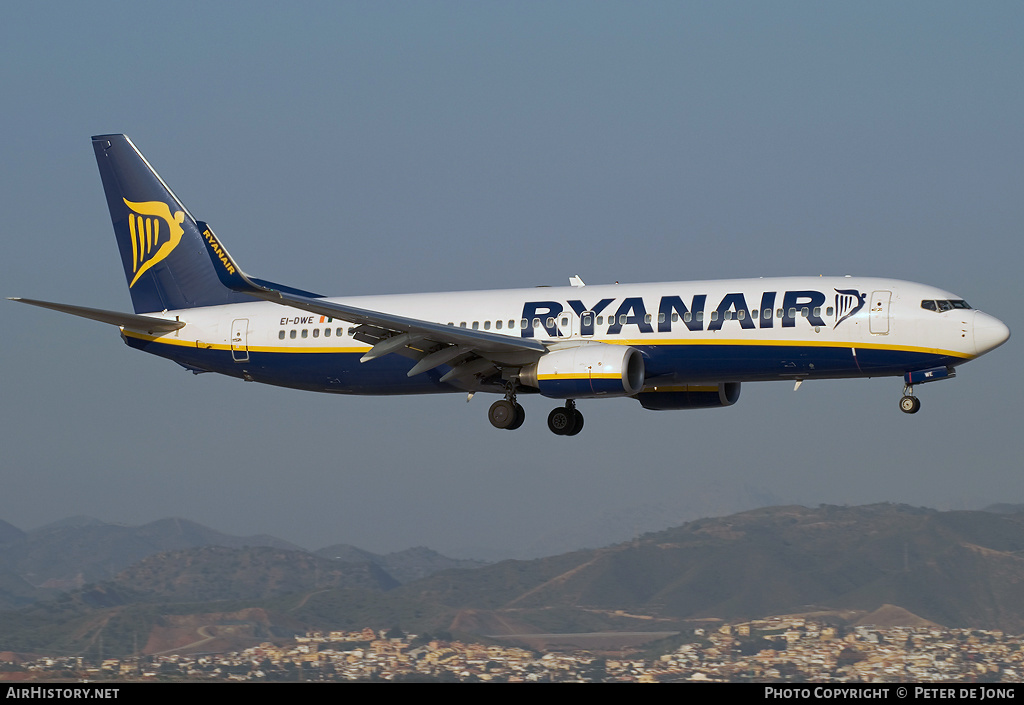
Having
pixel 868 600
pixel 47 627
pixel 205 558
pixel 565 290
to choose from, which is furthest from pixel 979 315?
pixel 205 558

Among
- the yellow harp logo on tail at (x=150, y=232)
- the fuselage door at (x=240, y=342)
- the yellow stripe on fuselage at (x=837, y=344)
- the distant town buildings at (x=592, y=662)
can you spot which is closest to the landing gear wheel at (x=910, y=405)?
the yellow stripe on fuselage at (x=837, y=344)

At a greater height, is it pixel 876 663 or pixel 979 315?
pixel 979 315

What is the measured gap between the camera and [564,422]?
161 ft

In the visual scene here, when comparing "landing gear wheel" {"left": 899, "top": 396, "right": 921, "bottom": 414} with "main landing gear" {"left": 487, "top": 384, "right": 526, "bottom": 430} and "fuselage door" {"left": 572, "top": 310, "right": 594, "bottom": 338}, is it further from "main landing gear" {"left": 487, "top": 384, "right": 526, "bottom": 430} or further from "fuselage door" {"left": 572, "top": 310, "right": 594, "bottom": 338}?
"main landing gear" {"left": 487, "top": 384, "right": 526, "bottom": 430}

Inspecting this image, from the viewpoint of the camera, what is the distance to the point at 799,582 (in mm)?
195125

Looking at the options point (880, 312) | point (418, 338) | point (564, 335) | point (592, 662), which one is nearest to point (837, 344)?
point (880, 312)

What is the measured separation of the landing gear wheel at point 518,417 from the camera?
47188mm

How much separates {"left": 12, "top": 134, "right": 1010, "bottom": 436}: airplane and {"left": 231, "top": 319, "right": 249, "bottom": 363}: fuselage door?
0.18 ft

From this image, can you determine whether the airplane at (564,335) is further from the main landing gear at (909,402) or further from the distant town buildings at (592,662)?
the distant town buildings at (592,662)

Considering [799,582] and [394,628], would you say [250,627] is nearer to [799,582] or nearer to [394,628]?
[394,628]

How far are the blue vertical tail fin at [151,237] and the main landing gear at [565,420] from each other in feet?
46.5

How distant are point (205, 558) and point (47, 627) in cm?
5153
